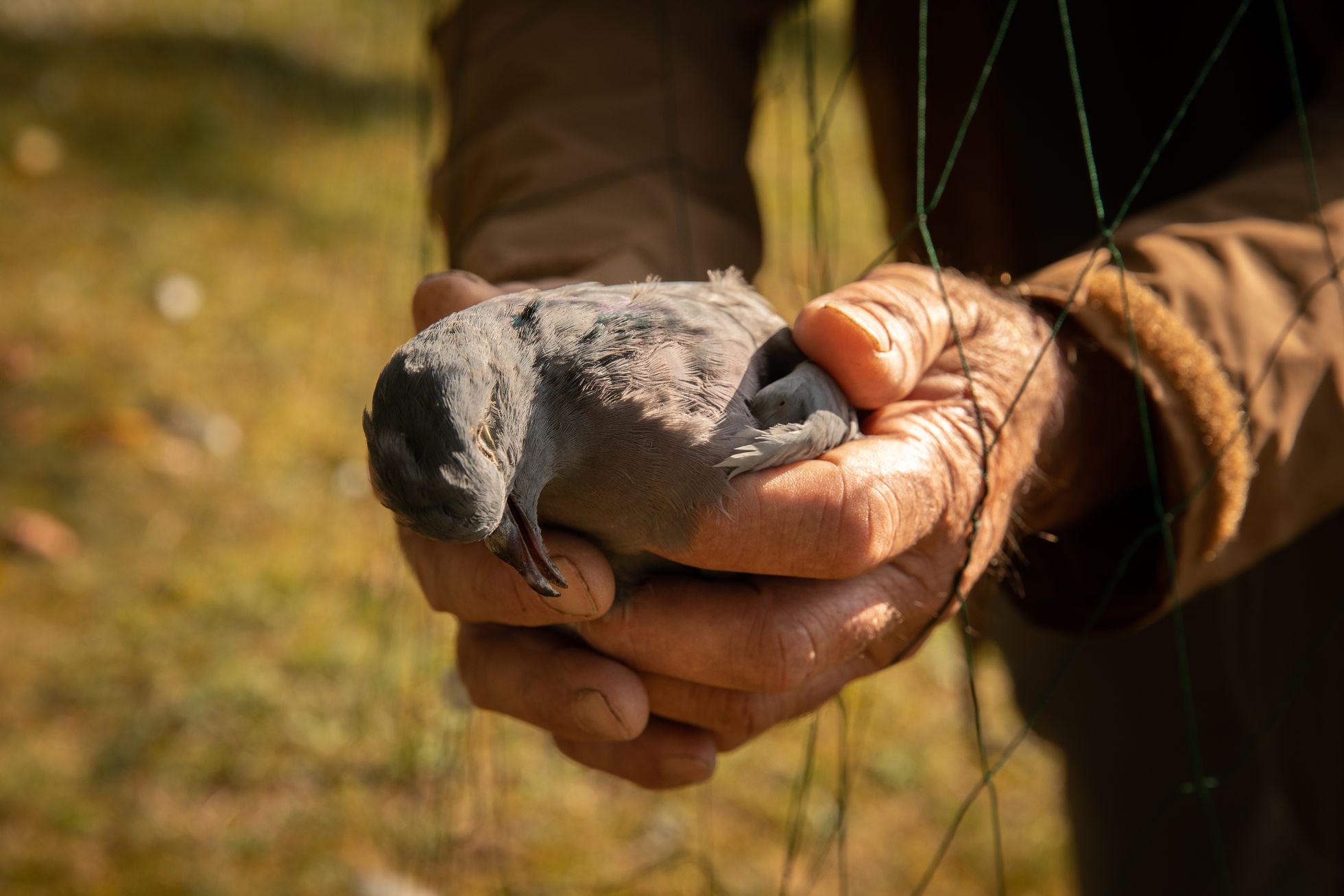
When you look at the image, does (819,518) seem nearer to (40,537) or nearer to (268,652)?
(268,652)

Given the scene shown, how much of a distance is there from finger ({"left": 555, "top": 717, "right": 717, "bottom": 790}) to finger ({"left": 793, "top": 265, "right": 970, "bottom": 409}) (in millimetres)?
649

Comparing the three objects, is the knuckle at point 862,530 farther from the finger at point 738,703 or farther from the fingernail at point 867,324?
the finger at point 738,703

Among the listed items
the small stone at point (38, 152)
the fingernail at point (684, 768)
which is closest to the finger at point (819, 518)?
the fingernail at point (684, 768)

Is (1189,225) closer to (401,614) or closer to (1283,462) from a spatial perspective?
(1283,462)

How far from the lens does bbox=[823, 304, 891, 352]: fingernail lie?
A: 5.37ft

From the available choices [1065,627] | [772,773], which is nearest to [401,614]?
[772,773]

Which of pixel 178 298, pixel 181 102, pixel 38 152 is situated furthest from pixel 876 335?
pixel 181 102

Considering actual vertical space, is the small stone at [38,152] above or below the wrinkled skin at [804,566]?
below

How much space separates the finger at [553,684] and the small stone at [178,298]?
12.3 ft

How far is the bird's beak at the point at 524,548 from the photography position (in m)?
1.41

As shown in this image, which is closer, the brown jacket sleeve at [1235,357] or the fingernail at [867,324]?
the fingernail at [867,324]

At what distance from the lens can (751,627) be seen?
5.52ft

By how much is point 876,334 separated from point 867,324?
0.02m

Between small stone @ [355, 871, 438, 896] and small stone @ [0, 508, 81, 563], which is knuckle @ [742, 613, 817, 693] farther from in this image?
small stone @ [0, 508, 81, 563]
